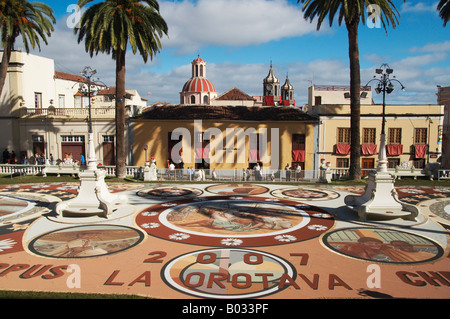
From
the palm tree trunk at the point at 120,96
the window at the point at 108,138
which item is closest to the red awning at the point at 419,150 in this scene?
the palm tree trunk at the point at 120,96

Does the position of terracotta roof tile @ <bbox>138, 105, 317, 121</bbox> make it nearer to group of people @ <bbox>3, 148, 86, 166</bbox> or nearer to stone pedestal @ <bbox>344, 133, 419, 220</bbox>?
group of people @ <bbox>3, 148, 86, 166</bbox>

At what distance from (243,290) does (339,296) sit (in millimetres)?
2186

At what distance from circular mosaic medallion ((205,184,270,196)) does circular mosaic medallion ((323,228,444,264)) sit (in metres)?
8.00

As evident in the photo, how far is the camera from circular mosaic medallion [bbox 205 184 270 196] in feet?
65.3

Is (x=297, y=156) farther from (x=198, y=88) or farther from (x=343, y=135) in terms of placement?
(x=198, y=88)

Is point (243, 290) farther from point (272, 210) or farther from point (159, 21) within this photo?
point (159, 21)

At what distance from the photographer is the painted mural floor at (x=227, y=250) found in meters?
8.23

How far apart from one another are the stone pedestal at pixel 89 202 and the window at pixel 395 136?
27.9m

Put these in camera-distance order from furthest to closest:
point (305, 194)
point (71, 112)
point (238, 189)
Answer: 1. point (71, 112)
2. point (238, 189)
3. point (305, 194)

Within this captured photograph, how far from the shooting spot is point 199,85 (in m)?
71.8

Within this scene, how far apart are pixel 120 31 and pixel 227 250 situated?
18.5 metres

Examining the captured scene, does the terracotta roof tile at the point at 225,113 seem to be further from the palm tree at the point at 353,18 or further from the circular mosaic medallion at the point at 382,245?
the circular mosaic medallion at the point at 382,245

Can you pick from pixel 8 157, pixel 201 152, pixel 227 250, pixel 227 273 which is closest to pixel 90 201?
pixel 227 250

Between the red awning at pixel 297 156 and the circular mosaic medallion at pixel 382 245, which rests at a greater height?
the red awning at pixel 297 156
